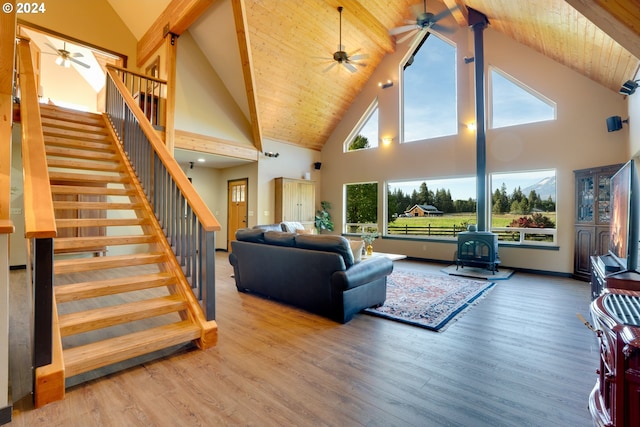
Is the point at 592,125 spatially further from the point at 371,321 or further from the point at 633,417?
the point at 633,417

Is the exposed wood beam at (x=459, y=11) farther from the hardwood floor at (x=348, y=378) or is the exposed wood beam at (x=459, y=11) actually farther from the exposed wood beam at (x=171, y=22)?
the hardwood floor at (x=348, y=378)

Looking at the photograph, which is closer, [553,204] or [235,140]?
[553,204]

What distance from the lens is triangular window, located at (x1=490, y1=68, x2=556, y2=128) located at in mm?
5707

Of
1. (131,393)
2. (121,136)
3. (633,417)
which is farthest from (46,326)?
(121,136)

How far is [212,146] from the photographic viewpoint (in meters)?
6.67

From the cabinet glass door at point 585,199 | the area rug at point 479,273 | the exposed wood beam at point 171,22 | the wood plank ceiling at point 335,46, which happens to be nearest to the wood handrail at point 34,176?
the exposed wood beam at point 171,22

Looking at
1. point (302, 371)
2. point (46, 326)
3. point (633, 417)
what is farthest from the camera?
point (302, 371)

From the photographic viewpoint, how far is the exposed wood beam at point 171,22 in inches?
215

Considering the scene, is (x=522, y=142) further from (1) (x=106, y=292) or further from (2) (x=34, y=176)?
(2) (x=34, y=176)

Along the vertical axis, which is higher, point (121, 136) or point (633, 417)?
point (121, 136)

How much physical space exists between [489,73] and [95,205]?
7.24 m

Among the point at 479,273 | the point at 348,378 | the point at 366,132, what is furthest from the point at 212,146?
the point at 479,273

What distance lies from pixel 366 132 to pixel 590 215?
5.17 metres

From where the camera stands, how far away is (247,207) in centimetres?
789
